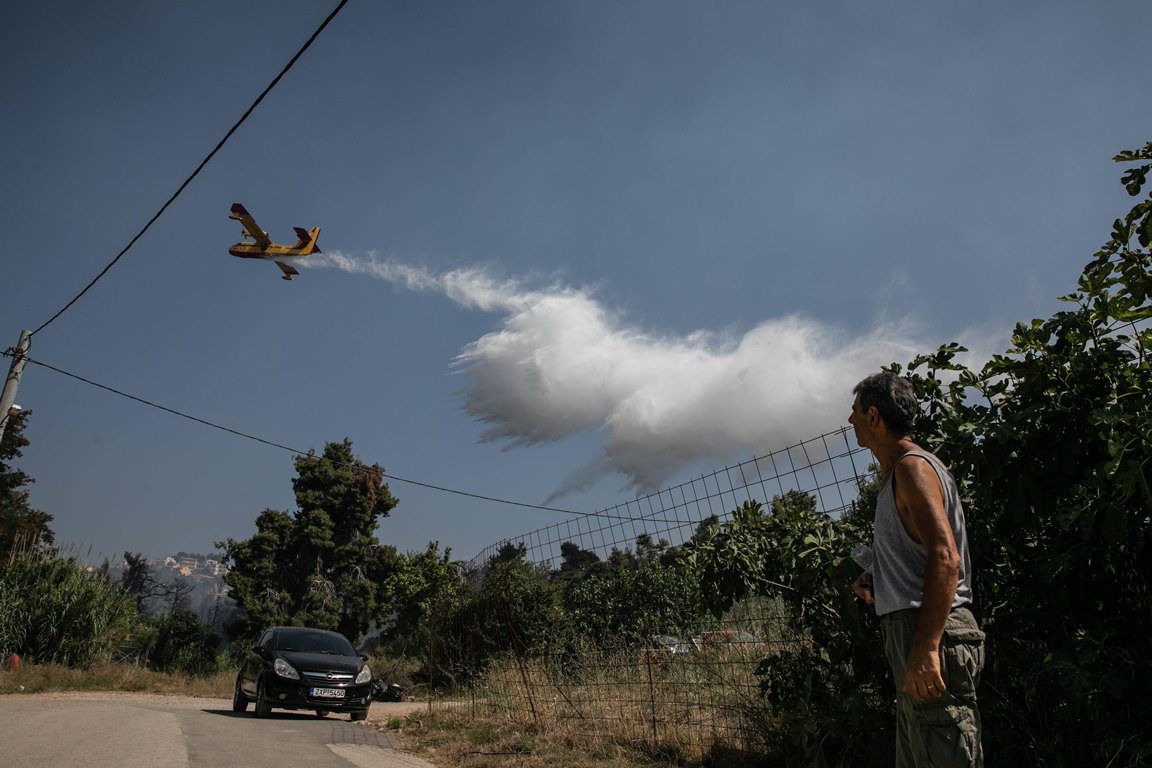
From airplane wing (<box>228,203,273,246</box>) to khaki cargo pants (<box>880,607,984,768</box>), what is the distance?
751 inches

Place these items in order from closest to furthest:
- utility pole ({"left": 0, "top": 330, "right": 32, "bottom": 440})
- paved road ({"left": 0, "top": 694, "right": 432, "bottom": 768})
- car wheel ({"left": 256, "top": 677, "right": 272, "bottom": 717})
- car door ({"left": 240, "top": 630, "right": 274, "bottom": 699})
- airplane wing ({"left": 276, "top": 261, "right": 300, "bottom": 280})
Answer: paved road ({"left": 0, "top": 694, "right": 432, "bottom": 768}) → car wheel ({"left": 256, "top": 677, "right": 272, "bottom": 717}) → car door ({"left": 240, "top": 630, "right": 274, "bottom": 699}) → utility pole ({"left": 0, "top": 330, "right": 32, "bottom": 440}) → airplane wing ({"left": 276, "top": 261, "right": 300, "bottom": 280})

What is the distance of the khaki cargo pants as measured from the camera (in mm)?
2268

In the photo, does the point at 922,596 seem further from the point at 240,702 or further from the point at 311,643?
the point at 240,702

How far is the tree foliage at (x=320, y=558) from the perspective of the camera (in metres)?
33.6

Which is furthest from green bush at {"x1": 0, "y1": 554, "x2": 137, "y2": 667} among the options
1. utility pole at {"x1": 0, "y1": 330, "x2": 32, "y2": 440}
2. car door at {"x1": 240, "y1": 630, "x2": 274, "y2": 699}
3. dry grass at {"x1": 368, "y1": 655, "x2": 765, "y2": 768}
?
dry grass at {"x1": 368, "y1": 655, "x2": 765, "y2": 768}

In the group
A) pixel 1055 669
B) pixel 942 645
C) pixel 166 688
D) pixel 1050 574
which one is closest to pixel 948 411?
pixel 1050 574

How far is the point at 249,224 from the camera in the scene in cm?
1922

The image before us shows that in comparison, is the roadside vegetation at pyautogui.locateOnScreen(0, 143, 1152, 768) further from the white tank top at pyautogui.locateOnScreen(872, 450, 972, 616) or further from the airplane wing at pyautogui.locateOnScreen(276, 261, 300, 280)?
the airplane wing at pyautogui.locateOnScreen(276, 261, 300, 280)

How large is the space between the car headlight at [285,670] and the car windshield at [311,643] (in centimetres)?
55

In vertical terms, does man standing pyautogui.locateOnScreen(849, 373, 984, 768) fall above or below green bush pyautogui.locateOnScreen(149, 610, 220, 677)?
below

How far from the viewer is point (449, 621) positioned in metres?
10.7

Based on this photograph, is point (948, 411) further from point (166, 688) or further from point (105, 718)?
point (166, 688)

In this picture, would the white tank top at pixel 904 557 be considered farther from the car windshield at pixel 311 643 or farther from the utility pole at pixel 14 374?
the utility pole at pixel 14 374

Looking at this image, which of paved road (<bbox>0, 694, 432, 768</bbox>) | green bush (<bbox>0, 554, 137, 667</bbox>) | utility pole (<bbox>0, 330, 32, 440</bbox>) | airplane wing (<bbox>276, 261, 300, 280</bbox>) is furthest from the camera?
airplane wing (<bbox>276, 261, 300, 280</bbox>)
